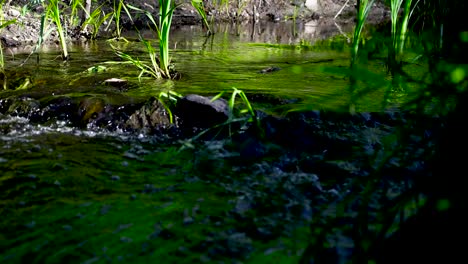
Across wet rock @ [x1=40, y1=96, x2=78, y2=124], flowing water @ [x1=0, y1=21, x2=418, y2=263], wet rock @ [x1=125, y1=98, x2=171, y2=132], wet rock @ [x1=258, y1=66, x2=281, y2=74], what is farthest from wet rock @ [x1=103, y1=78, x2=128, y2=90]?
wet rock @ [x1=258, y1=66, x2=281, y2=74]

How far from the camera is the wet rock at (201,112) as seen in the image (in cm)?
251

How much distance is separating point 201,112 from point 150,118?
312 millimetres

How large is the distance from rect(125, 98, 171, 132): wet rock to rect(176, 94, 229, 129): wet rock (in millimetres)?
103

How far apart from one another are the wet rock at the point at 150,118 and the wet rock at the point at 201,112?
103 mm

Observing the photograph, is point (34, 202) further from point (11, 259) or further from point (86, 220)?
point (11, 259)

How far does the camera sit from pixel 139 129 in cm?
250

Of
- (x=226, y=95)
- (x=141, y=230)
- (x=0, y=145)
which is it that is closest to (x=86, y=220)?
(x=141, y=230)

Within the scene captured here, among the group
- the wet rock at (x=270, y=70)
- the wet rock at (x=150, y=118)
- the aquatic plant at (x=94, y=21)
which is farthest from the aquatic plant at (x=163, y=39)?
the aquatic plant at (x=94, y=21)

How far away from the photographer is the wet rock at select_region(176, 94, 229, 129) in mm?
2510

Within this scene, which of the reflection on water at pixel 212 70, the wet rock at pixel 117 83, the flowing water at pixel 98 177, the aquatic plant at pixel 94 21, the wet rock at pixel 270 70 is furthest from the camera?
the aquatic plant at pixel 94 21

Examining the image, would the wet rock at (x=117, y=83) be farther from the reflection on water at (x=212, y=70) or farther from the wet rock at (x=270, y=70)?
the wet rock at (x=270, y=70)

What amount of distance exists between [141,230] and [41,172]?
717 millimetres

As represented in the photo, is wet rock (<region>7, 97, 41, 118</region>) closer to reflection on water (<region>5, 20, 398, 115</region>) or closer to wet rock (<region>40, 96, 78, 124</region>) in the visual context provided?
wet rock (<region>40, 96, 78, 124</region>)

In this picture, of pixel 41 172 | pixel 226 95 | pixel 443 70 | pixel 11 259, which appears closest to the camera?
pixel 443 70
